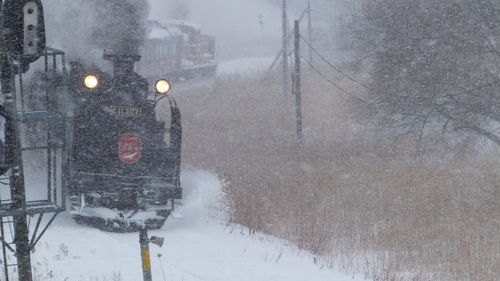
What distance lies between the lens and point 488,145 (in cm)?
1753

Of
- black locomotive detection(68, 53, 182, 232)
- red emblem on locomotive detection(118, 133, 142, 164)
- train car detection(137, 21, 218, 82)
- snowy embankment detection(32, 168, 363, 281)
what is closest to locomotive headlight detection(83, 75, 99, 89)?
black locomotive detection(68, 53, 182, 232)

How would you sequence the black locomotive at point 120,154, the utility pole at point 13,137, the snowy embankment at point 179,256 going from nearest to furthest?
the utility pole at point 13,137 → the snowy embankment at point 179,256 → the black locomotive at point 120,154

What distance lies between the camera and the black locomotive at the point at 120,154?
344 inches

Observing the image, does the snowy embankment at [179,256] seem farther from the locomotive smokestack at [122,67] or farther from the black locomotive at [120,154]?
the locomotive smokestack at [122,67]

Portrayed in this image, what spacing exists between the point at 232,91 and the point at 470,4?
16690 mm

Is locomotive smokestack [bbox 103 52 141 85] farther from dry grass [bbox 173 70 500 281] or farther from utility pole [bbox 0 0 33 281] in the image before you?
utility pole [bbox 0 0 33 281]

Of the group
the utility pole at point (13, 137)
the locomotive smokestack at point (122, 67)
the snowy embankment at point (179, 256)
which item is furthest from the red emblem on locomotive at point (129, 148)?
the utility pole at point (13, 137)

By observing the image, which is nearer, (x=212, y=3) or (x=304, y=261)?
(x=304, y=261)

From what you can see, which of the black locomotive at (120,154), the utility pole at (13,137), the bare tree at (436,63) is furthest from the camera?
the bare tree at (436,63)

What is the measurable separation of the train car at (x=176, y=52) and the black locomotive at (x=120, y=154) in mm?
16027

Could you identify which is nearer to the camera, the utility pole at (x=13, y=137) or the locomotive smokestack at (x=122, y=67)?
the utility pole at (x=13, y=137)

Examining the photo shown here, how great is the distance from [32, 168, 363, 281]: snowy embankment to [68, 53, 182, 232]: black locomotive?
0.30 meters

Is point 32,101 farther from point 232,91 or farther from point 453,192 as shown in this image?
point 232,91

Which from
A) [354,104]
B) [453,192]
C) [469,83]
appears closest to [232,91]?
[354,104]
